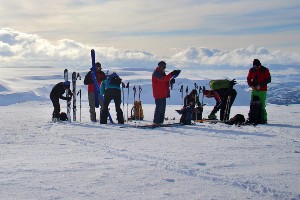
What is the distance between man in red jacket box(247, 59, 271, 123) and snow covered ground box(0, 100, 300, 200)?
9.43ft

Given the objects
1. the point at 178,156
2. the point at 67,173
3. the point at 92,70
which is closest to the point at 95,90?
the point at 92,70

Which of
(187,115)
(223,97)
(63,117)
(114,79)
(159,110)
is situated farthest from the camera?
(63,117)

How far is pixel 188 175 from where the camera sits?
4832 mm

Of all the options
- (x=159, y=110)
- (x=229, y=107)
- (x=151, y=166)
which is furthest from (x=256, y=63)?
(x=151, y=166)

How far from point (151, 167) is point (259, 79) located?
7018 mm

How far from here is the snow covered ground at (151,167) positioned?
13.5ft

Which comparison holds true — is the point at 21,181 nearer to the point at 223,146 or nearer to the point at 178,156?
the point at 178,156

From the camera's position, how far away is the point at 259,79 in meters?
11.5

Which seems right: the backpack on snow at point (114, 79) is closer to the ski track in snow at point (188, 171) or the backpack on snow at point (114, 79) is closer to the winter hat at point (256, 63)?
the winter hat at point (256, 63)

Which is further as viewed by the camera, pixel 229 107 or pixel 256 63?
pixel 229 107

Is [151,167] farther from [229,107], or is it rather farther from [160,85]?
[229,107]

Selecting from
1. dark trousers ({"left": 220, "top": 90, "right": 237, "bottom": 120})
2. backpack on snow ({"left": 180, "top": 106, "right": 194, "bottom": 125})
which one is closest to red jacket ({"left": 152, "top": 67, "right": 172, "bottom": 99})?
backpack on snow ({"left": 180, "top": 106, "right": 194, "bottom": 125})

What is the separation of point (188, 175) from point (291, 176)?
3.83ft

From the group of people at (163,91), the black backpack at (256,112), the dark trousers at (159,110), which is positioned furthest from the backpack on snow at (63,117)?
the black backpack at (256,112)
